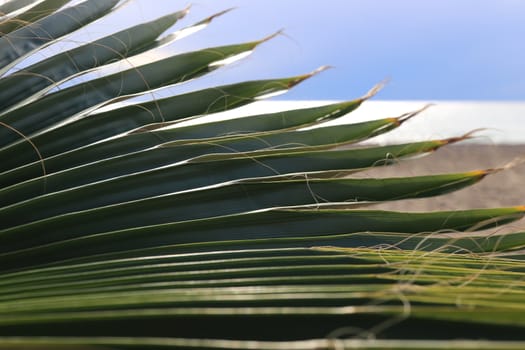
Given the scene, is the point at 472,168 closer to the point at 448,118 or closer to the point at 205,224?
the point at 448,118

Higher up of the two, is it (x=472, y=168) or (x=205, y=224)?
(x=205, y=224)

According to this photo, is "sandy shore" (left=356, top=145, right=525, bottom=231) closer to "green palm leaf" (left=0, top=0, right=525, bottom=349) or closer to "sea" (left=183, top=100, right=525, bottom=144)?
"sea" (left=183, top=100, right=525, bottom=144)

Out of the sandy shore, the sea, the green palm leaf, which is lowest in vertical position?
the sandy shore

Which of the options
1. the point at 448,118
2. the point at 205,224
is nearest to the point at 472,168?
the point at 448,118

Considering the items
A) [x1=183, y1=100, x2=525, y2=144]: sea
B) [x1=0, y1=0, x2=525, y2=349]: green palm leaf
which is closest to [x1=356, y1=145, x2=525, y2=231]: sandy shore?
[x1=183, y1=100, x2=525, y2=144]: sea

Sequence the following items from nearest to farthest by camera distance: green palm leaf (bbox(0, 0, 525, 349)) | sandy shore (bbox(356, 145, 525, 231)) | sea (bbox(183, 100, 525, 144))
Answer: green palm leaf (bbox(0, 0, 525, 349)) < sandy shore (bbox(356, 145, 525, 231)) < sea (bbox(183, 100, 525, 144))

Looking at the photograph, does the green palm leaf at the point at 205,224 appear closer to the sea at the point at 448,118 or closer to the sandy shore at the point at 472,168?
the sandy shore at the point at 472,168

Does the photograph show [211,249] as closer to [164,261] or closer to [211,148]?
[164,261]
